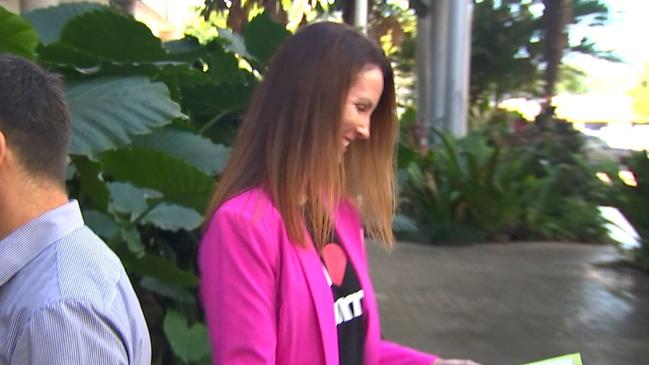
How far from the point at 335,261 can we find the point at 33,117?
2.25 feet

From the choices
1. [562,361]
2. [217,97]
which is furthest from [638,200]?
[562,361]

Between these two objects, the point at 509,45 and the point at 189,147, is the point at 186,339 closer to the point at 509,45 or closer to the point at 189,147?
the point at 189,147

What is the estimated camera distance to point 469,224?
10188 mm

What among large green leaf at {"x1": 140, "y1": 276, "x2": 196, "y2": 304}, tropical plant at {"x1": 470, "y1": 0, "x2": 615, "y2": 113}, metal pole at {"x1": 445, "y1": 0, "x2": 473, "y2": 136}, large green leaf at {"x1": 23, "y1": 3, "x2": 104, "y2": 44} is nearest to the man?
large green leaf at {"x1": 140, "y1": 276, "x2": 196, "y2": 304}

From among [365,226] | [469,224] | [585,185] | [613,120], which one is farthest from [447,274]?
[613,120]

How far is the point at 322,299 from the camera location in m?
1.56

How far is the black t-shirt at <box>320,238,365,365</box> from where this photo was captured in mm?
1640

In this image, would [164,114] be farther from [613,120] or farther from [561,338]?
[613,120]

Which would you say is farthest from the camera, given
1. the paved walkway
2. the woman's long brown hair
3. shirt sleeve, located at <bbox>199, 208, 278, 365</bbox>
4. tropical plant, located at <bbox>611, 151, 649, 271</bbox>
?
tropical plant, located at <bbox>611, 151, 649, 271</bbox>

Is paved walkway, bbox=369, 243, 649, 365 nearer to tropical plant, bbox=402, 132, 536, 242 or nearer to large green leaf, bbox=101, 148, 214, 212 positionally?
tropical plant, bbox=402, 132, 536, 242

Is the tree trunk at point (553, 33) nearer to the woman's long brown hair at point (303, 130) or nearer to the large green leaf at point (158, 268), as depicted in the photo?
the large green leaf at point (158, 268)

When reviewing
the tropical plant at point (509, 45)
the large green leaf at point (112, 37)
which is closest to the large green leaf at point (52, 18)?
the large green leaf at point (112, 37)

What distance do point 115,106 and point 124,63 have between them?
19.7 inches

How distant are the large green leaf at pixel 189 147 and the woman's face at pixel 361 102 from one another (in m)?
1.85
